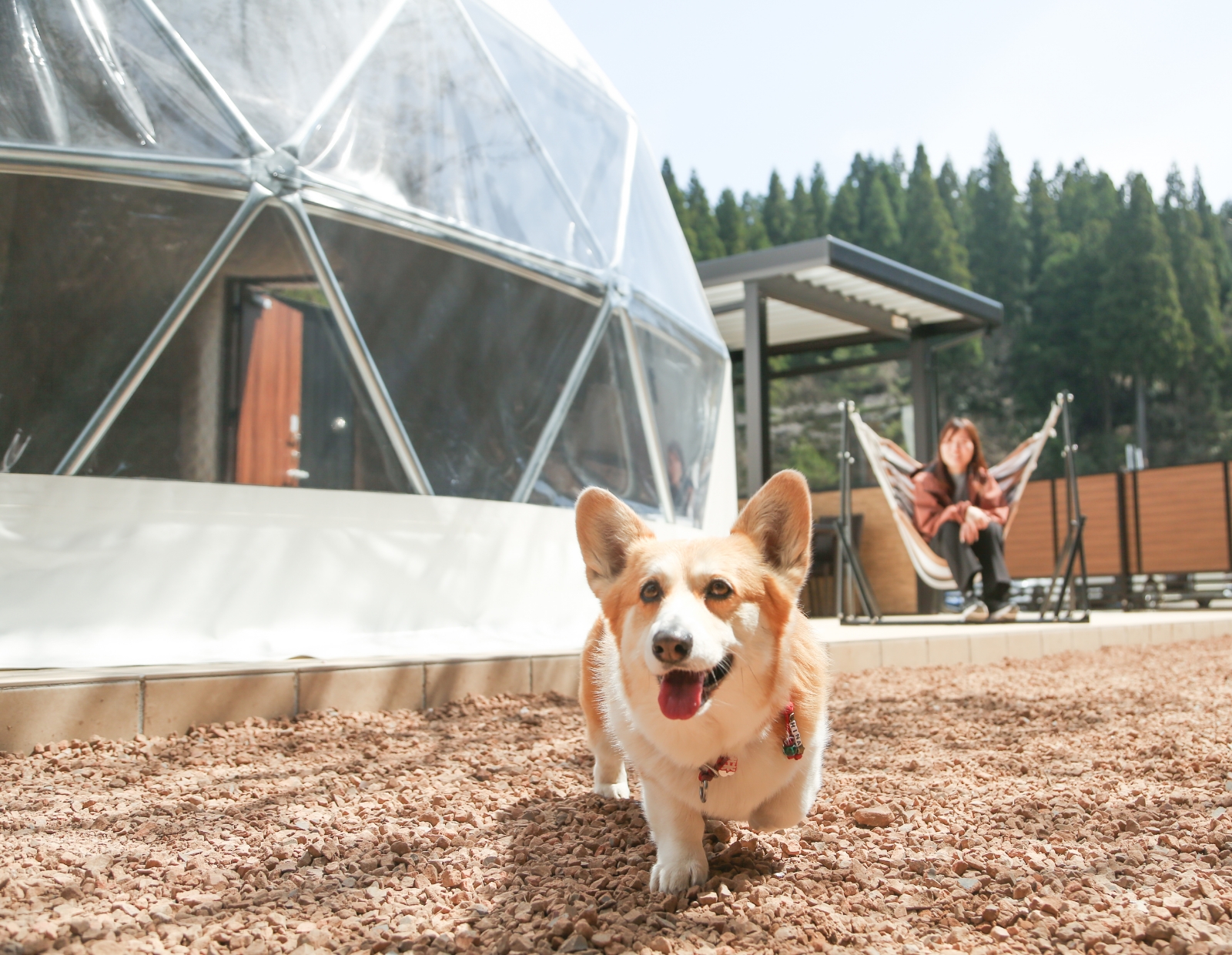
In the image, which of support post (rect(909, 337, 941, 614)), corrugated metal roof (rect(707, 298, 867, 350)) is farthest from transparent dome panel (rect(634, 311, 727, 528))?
support post (rect(909, 337, 941, 614))

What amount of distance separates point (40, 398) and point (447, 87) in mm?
2716

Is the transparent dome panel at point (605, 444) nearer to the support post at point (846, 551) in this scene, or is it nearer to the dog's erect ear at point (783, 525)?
the support post at point (846, 551)

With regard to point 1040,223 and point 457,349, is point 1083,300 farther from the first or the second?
point 457,349

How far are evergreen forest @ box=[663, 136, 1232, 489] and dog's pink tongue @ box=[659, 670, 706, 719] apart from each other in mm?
41420

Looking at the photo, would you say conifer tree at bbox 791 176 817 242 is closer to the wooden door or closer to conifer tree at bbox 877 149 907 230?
conifer tree at bbox 877 149 907 230

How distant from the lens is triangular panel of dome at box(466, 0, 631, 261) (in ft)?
18.2

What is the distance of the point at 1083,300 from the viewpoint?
4834 cm

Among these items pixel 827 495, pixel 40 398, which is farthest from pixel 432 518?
pixel 827 495

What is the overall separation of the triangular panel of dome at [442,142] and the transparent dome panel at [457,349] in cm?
26

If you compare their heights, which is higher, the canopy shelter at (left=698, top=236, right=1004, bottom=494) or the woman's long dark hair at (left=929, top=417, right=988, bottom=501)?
the canopy shelter at (left=698, top=236, right=1004, bottom=494)

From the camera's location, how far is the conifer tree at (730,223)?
39.1 metres

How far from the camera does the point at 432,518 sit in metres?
4.37

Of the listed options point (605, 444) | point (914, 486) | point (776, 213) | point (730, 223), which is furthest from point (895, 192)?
point (605, 444)

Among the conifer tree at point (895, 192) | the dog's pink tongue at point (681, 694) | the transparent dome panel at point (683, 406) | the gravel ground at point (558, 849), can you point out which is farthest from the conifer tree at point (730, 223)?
the dog's pink tongue at point (681, 694)
